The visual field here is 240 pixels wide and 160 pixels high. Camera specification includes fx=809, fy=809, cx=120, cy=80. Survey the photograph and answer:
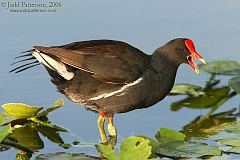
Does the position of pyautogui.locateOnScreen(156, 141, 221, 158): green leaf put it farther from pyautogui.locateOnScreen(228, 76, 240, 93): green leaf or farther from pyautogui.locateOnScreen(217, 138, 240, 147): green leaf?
pyautogui.locateOnScreen(228, 76, 240, 93): green leaf

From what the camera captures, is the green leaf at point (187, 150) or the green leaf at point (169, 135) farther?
the green leaf at point (169, 135)

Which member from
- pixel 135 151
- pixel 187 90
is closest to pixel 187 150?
pixel 135 151

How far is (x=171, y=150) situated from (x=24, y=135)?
1.15m

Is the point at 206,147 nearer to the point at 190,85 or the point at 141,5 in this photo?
the point at 190,85

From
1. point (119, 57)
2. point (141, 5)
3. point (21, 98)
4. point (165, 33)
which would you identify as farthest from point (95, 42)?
point (141, 5)

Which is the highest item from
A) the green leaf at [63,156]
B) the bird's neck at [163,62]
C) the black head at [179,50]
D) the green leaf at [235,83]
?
the black head at [179,50]

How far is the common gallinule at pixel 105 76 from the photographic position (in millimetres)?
5652

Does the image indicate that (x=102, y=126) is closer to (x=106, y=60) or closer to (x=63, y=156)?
(x=106, y=60)

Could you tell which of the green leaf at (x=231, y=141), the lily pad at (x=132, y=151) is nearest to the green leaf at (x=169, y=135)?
the green leaf at (x=231, y=141)

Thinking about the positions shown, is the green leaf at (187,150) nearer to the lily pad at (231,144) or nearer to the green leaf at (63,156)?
the lily pad at (231,144)

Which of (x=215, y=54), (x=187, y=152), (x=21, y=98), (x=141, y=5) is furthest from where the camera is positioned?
(x=141, y=5)

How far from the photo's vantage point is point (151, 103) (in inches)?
228

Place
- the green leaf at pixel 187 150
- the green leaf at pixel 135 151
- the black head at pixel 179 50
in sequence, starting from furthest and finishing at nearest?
1. the black head at pixel 179 50
2. the green leaf at pixel 187 150
3. the green leaf at pixel 135 151

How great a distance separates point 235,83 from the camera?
21.0 feet
